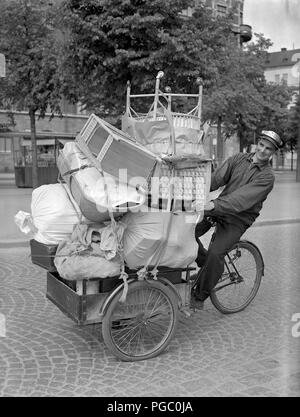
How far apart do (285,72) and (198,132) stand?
37.2 meters

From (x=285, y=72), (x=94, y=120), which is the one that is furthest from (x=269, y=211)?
(x=285, y=72)

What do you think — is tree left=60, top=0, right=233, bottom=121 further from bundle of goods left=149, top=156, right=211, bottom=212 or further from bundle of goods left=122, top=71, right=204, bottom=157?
bundle of goods left=149, top=156, right=211, bottom=212

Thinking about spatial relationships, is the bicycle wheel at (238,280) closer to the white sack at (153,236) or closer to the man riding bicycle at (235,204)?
the man riding bicycle at (235,204)

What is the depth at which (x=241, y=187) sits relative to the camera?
168 inches

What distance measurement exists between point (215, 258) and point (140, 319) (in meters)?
0.84

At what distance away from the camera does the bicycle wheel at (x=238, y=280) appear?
481 centimetres

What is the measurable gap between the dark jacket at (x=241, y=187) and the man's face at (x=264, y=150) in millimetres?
73

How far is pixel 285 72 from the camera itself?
38531 mm

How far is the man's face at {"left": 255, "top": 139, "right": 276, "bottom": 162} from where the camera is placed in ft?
14.0

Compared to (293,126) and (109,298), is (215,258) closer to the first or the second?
(109,298)

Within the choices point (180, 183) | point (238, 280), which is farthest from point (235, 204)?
point (238, 280)

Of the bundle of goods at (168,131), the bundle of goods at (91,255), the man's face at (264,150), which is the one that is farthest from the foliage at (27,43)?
the bundle of goods at (91,255)

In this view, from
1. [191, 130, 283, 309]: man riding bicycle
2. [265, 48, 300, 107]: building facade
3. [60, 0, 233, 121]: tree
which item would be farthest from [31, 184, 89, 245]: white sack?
[265, 48, 300, 107]: building facade
